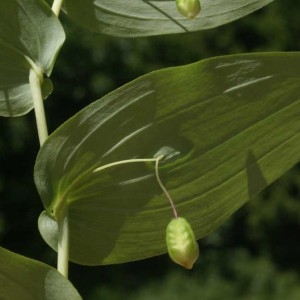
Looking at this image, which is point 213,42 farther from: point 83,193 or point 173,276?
point 83,193

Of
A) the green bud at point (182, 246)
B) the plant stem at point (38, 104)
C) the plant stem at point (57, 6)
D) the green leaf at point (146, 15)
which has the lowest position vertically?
the green bud at point (182, 246)

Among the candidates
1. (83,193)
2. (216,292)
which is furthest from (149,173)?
(216,292)

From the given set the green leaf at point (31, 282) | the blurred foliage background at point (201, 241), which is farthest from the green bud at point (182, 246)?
the blurred foliage background at point (201, 241)

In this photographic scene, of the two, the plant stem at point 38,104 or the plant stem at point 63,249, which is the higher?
the plant stem at point 38,104

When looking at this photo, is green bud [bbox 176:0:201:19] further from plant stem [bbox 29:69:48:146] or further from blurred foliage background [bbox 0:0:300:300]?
blurred foliage background [bbox 0:0:300:300]

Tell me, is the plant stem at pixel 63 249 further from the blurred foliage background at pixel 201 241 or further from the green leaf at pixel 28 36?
the blurred foliage background at pixel 201 241

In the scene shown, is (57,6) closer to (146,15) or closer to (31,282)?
(146,15)
